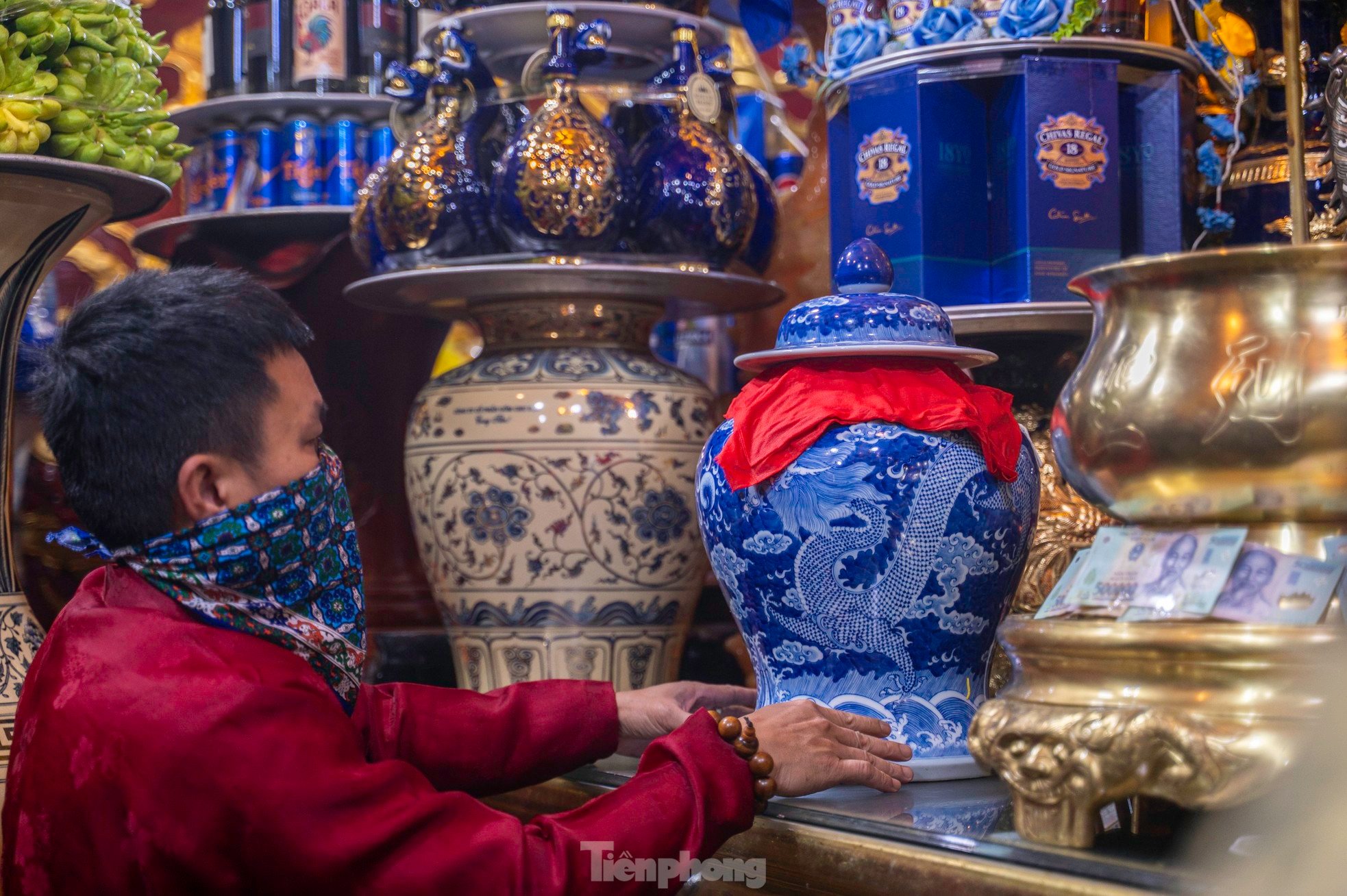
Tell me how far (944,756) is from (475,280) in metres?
0.81

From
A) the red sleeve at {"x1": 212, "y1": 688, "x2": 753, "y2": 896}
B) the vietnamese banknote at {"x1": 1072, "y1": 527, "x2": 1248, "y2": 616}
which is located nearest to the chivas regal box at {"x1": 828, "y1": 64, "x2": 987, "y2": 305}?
the vietnamese banknote at {"x1": 1072, "y1": 527, "x2": 1248, "y2": 616}

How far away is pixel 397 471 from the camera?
2.21 m

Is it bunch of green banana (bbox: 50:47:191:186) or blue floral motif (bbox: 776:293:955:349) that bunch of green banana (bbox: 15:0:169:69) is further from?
blue floral motif (bbox: 776:293:955:349)

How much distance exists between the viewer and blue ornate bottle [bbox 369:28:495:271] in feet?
5.75

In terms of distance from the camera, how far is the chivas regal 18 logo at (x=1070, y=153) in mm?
1451

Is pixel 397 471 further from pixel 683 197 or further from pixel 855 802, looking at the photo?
pixel 855 802

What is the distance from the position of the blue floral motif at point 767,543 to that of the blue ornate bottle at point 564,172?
578 millimetres

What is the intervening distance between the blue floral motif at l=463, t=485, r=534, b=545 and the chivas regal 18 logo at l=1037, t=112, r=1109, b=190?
68cm

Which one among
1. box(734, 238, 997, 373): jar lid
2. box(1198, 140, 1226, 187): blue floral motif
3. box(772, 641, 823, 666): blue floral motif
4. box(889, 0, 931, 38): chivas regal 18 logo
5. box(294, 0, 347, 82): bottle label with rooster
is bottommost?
box(772, 641, 823, 666): blue floral motif

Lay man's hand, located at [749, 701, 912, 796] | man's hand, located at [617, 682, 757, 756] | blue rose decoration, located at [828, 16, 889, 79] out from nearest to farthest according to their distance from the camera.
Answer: man's hand, located at [749, 701, 912, 796] < man's hand, located at [617, 682, 757, 756] < blue rose decoration, located at [828, 16, 889, 79]

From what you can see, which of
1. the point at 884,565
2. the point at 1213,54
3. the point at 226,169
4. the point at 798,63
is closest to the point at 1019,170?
the point at 1213,54

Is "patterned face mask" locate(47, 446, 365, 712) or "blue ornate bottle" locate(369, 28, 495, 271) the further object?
"blue ornate bottle" locate(369, 28, 495, 271)

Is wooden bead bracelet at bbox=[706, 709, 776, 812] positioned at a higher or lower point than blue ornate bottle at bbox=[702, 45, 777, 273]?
lower

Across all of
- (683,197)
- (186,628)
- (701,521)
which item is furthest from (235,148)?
(186,628)
